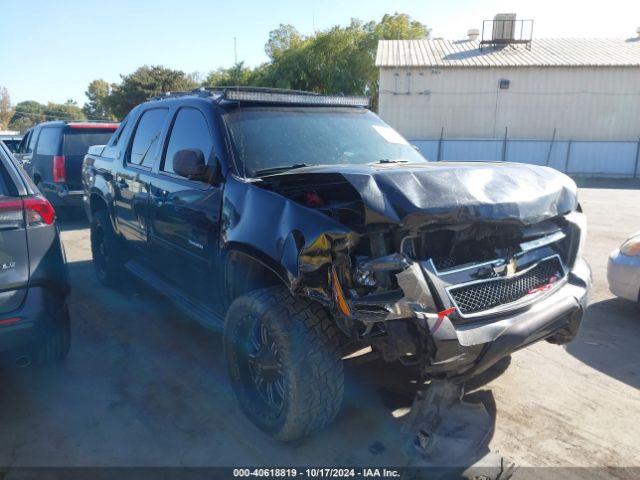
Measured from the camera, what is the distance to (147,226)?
4426 millimetres

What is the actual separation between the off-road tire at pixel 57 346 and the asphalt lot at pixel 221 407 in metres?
0.21

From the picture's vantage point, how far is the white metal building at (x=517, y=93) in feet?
77.5

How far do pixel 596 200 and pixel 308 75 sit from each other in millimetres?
24079

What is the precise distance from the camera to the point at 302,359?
2.72 m

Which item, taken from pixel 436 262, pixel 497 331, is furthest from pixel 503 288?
pixel 436 262

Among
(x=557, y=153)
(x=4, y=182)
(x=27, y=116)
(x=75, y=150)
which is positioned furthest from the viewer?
(x=27, y=116)

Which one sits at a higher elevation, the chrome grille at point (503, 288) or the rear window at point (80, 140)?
the rear window at point (80, 140)

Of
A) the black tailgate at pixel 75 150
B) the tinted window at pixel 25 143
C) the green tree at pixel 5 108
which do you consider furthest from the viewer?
the green tree at pixel 5 108

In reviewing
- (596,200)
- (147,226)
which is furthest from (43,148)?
(596,200)

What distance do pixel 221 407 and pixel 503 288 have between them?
1.98 meters

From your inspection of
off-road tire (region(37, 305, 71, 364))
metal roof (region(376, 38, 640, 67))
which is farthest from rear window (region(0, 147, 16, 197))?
metal roof (region(376, 38, 640, 67))

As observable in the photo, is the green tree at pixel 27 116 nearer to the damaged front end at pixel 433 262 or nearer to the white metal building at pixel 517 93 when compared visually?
the white metal building at pixel 517 93

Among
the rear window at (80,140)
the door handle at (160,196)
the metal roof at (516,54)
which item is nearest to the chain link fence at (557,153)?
the metal roof at (516,54)

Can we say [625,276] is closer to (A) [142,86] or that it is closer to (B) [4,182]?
(B) [4,182]
